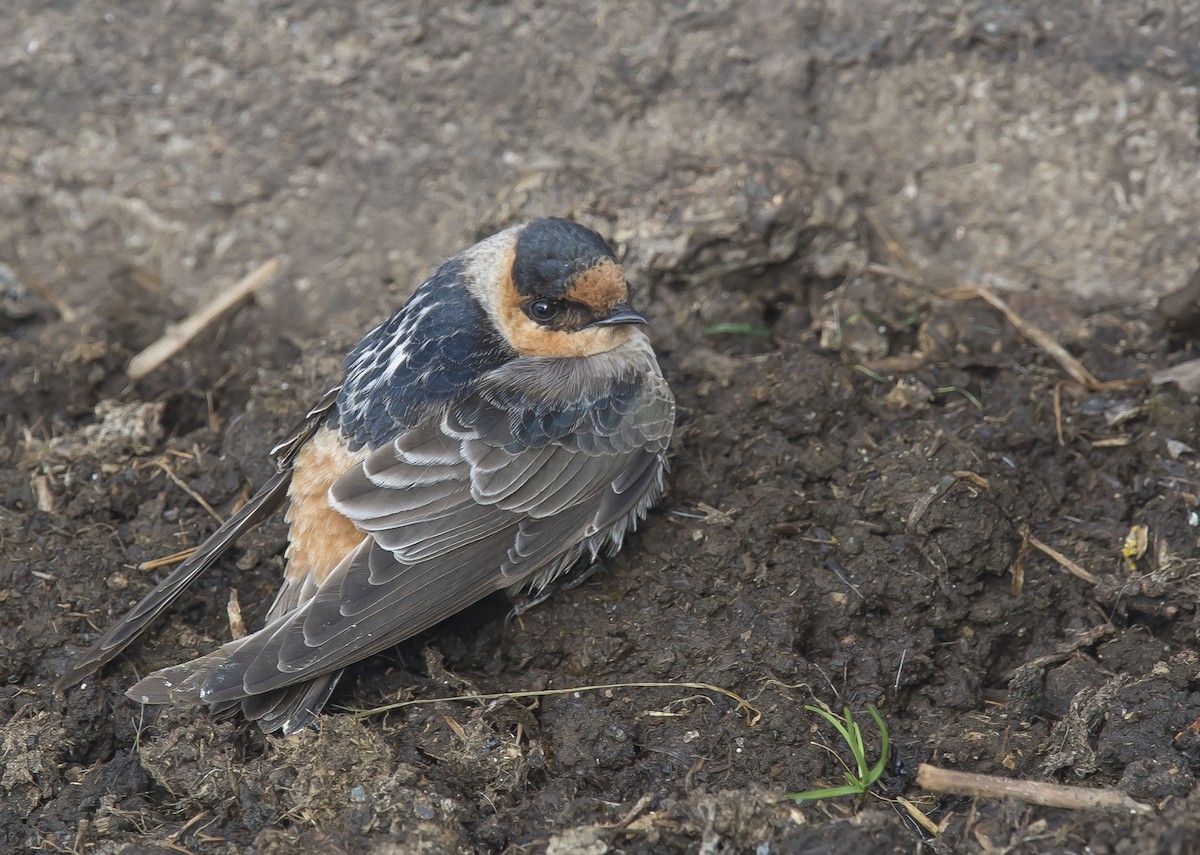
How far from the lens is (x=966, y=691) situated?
383 cm

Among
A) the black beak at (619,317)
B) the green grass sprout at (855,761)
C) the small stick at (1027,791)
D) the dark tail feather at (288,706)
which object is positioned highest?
the black beak at (619,317)

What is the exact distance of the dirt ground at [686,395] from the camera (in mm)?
3529

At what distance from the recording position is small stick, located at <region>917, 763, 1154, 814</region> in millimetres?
3137

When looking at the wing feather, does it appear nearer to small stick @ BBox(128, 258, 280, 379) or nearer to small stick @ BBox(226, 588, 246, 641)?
small stick @ BBox(226, 588, 246, 641)

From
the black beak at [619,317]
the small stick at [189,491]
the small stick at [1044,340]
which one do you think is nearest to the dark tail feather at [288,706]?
the small stick at [189,491]

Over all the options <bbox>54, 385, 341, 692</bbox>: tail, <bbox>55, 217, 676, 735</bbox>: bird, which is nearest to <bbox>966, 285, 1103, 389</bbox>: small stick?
<bbox>55, 217, 676, 735</bbox>: bird

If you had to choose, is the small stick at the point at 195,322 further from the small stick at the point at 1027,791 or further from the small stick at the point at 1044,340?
the small stick at the point at 1027,791

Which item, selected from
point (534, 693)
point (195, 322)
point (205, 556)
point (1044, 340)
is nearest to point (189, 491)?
point (205, 556)

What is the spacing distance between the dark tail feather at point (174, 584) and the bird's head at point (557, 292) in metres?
0.99

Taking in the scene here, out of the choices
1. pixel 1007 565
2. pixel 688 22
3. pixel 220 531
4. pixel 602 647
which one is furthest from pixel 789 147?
pixel 220 531

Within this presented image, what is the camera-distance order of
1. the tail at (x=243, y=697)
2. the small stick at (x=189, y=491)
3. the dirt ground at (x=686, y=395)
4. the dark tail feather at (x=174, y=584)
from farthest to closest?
1. the small stick at (x=189, y=491)
2. the dark tail feather at (x=174, y=584)
3. the tail at (x=243, y=697)
4. the dirt ground at (x=686, y=395)

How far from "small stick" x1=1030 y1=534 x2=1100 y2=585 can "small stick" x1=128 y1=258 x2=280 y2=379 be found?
11.8ft

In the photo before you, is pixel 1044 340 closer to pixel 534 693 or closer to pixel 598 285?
pixel 598 285

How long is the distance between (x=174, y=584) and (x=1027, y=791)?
2.72 m
